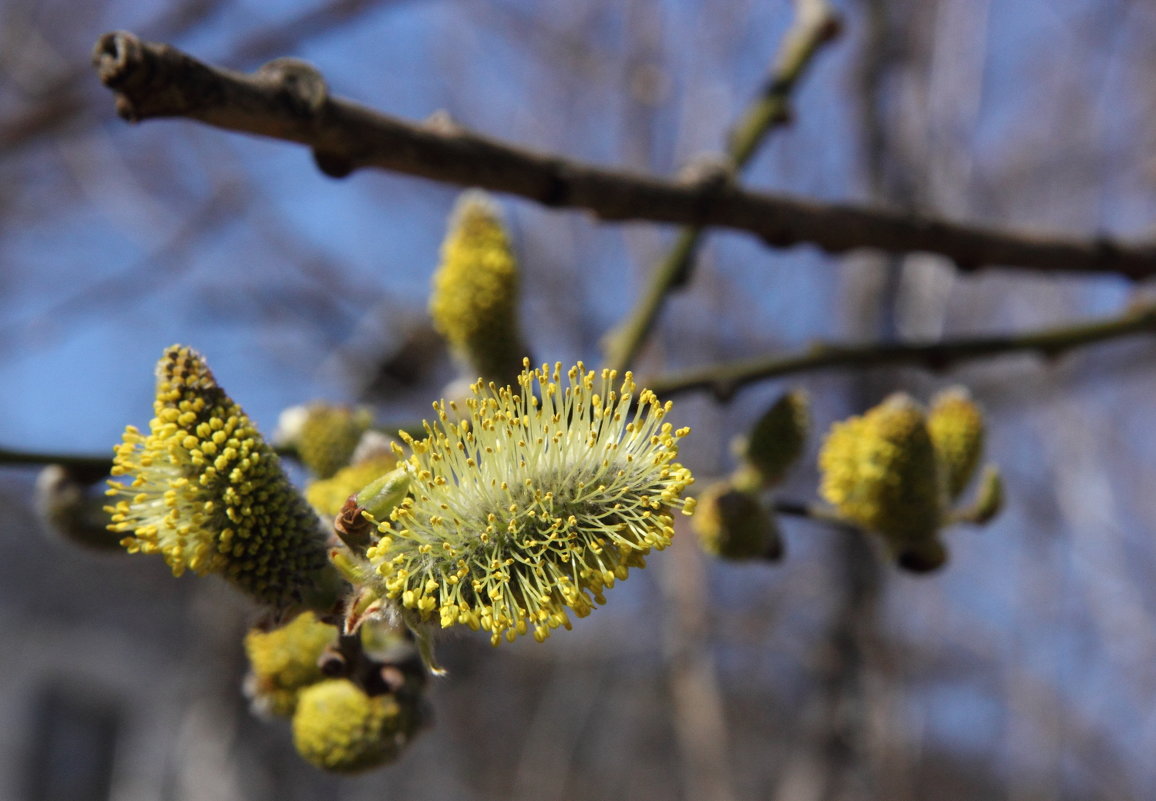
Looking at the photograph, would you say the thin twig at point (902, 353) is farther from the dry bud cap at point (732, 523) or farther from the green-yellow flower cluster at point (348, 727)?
the green-yellow flower cluster at point (348, 727)

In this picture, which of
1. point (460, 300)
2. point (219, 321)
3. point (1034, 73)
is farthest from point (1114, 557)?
point (219, 321)

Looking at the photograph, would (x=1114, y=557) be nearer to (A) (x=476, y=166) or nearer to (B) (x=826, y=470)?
(B) (x=826, y=470)

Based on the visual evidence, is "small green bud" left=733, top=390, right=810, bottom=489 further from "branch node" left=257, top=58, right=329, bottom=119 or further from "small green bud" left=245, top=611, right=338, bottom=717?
"branch node" left=257, top=58, right=329, bottom=119

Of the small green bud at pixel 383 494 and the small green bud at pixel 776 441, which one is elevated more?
the small green bud at pixel 383 494

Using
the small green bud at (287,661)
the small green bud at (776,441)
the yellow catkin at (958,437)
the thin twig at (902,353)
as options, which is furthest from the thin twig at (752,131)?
the small green bud at (287,661)

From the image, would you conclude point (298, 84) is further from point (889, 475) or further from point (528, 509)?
point (889, 475)

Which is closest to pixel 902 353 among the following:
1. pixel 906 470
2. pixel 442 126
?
pixel 906 470
